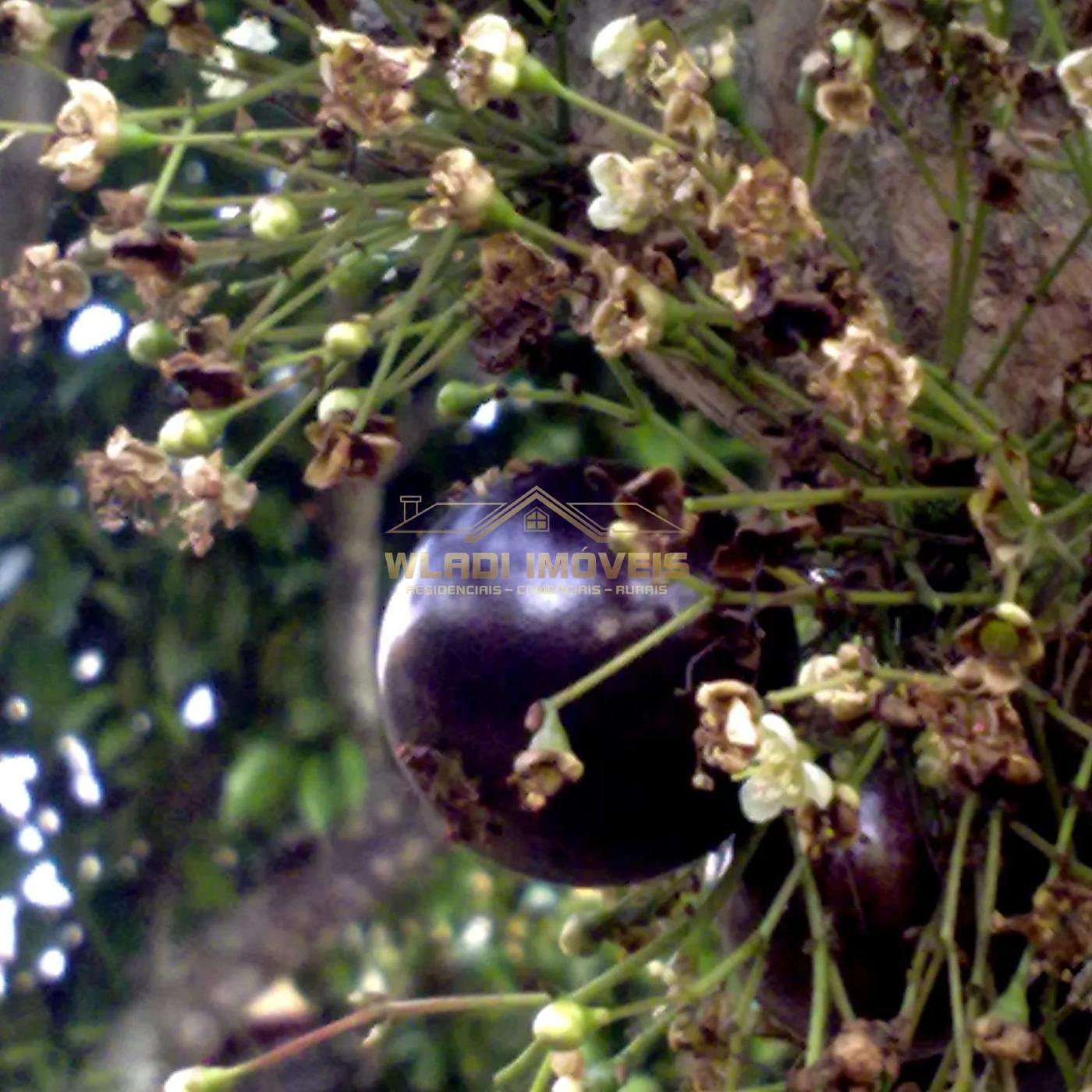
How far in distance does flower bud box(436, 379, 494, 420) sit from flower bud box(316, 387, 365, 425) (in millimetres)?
38

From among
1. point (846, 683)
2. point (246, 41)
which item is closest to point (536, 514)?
point (846, 683)

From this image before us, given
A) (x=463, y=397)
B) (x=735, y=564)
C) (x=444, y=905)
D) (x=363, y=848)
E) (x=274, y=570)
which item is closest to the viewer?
(x=735, y=564)

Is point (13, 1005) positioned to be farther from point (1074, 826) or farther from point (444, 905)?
point (1074, 826)

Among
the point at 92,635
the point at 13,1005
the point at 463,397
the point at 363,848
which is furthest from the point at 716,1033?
the point at 13,1005

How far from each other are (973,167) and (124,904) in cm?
103

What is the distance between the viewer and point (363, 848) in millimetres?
1128

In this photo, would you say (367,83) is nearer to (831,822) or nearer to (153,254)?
(153,254)

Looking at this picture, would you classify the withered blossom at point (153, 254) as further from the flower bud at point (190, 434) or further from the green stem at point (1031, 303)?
the green stem at point (1031, 303)

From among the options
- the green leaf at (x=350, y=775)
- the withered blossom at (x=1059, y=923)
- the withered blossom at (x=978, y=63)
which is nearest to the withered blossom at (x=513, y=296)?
the withered blossom at (x=978, y=63)

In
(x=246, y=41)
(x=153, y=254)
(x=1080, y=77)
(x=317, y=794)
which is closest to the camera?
(x=1080, y=77)

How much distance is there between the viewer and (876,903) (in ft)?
1.65

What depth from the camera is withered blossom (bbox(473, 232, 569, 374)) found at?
0.49 metres

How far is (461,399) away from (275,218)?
0.09 m

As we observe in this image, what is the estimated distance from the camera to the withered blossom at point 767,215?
1.35ft
